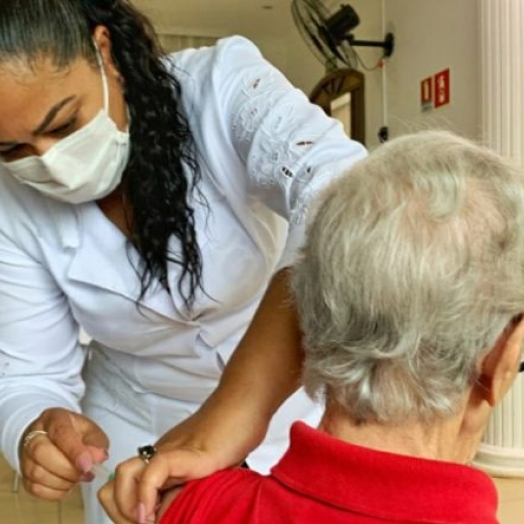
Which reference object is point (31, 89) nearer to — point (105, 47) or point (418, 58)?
point (105, 47)

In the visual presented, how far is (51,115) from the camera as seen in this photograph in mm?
1092

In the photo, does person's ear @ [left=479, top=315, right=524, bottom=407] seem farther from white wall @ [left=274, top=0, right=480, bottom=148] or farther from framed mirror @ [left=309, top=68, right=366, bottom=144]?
framed mirror @ [left=309, top=68, right=366, bottom=144]

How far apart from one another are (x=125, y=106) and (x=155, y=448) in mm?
576

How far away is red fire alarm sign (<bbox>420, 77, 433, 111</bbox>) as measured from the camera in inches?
147

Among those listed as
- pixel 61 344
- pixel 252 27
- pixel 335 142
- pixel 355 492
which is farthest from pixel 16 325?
pixel 252 27

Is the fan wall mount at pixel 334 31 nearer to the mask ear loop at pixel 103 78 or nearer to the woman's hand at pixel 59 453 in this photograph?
the mask ear loop at pixel 103 78

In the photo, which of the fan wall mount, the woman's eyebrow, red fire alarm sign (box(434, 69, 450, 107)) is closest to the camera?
the woman's eyebrow

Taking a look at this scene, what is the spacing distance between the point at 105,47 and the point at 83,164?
179mm

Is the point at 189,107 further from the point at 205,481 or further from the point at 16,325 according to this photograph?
the point at 205,481

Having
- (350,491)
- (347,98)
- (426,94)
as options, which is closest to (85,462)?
(350,491)

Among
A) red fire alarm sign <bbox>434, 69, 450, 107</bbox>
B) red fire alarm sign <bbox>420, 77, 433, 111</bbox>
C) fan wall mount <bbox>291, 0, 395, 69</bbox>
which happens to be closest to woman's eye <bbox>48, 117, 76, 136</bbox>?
red fire alarm sign <bbox>434, 69, 450, 107</bbox>

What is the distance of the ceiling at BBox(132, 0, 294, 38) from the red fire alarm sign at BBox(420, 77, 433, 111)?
2.34 meters

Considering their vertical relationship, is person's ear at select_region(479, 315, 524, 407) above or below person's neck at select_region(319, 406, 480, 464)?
above

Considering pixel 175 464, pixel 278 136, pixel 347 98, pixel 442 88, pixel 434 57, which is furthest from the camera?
pixel 347 98
